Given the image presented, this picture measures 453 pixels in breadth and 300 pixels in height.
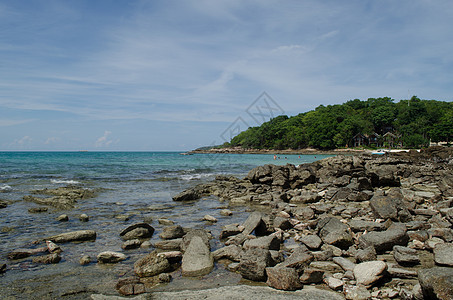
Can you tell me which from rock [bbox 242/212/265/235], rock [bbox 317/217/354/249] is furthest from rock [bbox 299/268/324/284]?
rock [bbox 242/212/265/235]

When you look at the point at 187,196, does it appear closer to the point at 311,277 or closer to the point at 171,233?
the point at 171,233

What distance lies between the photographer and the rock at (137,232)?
24.1 ft

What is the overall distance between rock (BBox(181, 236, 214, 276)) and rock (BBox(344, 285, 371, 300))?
7.41 ft

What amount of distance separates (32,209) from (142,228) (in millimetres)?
5655

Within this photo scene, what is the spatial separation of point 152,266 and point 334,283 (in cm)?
299

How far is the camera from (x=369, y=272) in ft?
14.5

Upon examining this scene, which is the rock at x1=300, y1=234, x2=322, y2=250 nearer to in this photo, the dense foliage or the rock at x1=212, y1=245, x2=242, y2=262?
the rock at x1=212, y1=245, x2=242, y2=262

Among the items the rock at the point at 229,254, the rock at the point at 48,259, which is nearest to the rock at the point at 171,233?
the rock at the point at 229,254

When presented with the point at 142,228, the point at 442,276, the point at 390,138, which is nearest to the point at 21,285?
the point at 142,228

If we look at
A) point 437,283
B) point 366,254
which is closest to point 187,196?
point 366,254

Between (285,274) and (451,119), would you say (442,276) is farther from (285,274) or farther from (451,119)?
(451,119)

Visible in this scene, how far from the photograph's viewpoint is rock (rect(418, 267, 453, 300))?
11.5ft

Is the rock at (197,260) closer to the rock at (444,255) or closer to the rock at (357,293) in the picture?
the rock at (357,293)

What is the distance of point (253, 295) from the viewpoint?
413 centimetres
